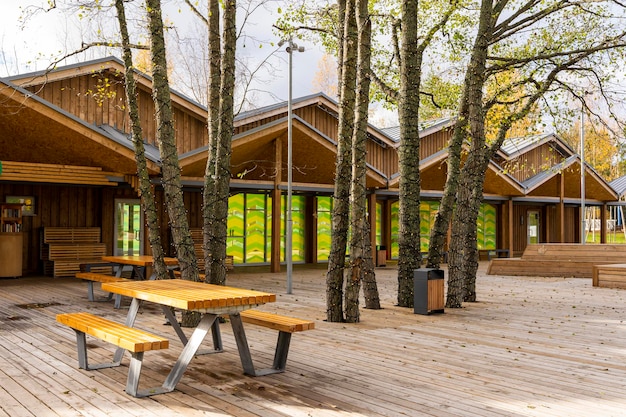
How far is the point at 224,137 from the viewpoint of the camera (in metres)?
8.09

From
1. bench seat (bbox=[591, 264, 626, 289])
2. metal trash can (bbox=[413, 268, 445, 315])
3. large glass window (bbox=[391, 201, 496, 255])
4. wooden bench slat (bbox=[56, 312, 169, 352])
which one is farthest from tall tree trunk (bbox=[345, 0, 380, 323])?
large glass window (bbox=[391, 201, 496, 255])

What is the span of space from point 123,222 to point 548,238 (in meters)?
20.6

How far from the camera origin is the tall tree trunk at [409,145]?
955 centimetres

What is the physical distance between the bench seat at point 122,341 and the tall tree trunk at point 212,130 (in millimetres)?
2393

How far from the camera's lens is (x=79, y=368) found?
19.0 feet

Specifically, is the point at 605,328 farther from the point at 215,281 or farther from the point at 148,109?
the point at 148,109

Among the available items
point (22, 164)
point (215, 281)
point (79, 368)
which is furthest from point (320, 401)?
point (22, 164)

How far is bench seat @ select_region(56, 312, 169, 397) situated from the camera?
4719mm

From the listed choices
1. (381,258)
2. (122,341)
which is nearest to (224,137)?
(122,341)

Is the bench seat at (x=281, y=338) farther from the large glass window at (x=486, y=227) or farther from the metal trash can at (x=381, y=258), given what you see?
the large glass window at (x=486, y=227)

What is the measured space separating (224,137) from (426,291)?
368 cm

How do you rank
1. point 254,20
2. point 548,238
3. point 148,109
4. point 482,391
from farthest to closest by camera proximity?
point 548,238 < point 148,109 < point 254,20 < point 482,391

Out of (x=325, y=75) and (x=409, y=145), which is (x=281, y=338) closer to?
(x=409, y=145)

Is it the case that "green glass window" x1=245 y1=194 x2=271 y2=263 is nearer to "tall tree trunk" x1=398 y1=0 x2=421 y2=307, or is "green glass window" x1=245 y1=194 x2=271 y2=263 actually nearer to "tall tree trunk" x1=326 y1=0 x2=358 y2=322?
"tall tree trunk" x1=398 y1=0 x2=421 y2=307
